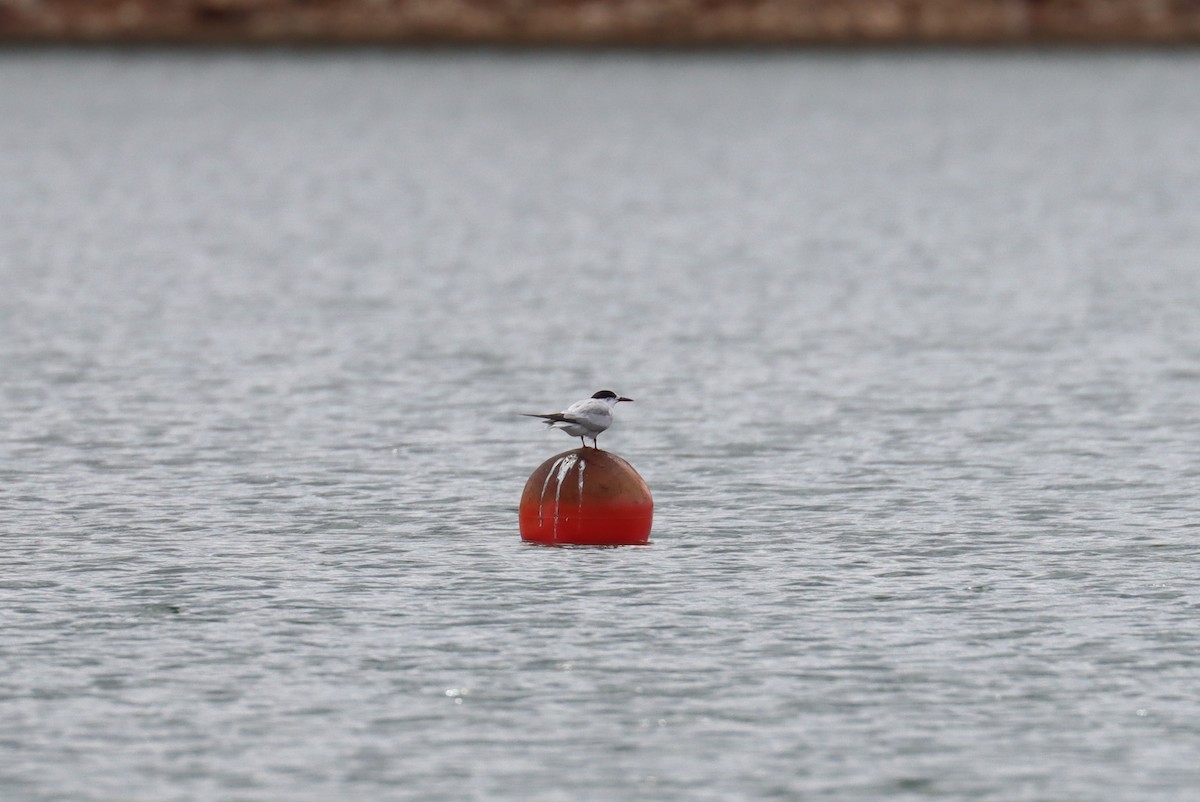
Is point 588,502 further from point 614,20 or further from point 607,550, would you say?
point 614,20

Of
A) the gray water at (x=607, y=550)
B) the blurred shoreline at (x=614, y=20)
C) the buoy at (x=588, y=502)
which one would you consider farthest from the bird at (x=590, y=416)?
the blurred shoreline at (x=614, y=20)

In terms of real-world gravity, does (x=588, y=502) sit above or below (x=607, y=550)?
above

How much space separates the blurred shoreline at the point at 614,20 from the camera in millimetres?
139875

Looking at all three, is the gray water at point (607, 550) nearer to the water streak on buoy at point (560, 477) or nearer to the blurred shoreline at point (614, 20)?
the water streak on buoy at point (560, 477)

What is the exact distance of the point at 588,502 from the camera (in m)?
17.9

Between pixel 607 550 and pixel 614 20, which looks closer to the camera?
pixel 607 550

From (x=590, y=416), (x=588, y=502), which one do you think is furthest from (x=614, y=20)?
(x=588, y=502)

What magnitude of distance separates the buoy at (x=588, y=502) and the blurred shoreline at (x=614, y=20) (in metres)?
122

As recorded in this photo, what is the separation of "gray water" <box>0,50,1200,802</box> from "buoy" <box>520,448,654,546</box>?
16 centimetres

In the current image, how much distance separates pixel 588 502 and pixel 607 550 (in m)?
0.37

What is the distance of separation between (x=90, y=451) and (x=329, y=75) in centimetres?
13033

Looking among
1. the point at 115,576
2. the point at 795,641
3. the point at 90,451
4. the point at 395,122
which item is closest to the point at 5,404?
the point at 90,451

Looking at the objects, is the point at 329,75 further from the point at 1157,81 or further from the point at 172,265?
the point at 172,265

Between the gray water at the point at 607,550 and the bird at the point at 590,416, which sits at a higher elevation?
the bird at the point at 590,416
